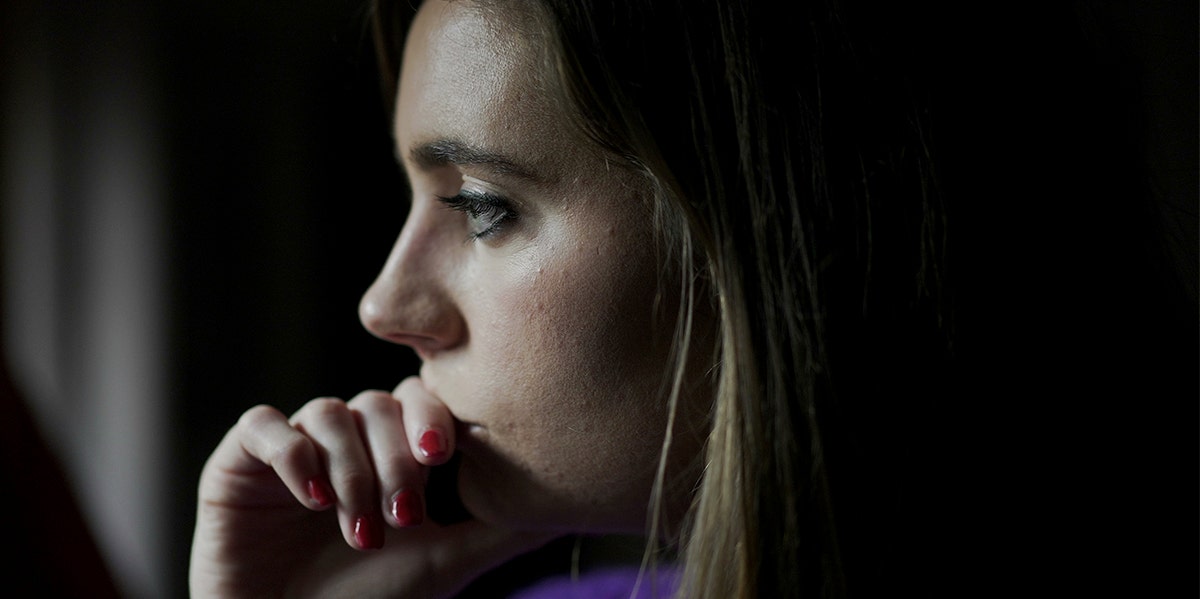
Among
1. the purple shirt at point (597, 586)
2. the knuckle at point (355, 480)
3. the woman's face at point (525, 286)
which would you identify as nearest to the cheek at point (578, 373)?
the woman's face at point (525, 286)

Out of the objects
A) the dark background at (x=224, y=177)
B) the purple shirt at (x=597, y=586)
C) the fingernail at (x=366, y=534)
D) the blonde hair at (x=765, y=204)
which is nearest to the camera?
the blonde hair at (x=765, y=204)

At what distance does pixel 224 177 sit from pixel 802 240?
975mm

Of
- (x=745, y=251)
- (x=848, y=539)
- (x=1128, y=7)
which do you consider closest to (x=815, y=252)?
(x=745, y=251)

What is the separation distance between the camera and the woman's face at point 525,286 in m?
0.68

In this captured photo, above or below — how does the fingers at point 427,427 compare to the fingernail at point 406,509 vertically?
above

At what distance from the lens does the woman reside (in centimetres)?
64

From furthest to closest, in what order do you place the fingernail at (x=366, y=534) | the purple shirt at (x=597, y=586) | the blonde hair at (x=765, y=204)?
1. the purple shirt at (x=597, y=586)
2. the fingernail at (x=366, y=534)
3. the blonde hair at (x=765, y=204)

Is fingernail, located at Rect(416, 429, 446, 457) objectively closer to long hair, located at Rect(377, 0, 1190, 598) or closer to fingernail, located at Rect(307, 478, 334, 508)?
fingernail, located at Rect(307, 478, 334, 508)

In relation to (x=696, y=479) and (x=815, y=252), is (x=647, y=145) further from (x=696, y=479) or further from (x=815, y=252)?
(x=696, y=479)

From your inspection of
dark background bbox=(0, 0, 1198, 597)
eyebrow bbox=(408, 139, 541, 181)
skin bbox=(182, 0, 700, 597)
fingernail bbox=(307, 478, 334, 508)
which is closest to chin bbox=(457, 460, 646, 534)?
skin bbox=(182, 0, 700, 597)

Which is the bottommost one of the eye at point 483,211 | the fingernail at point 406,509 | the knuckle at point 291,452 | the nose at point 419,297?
the fingernail at point 406,509

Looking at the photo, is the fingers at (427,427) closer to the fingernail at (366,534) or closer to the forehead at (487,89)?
the fingernail at (366,534)

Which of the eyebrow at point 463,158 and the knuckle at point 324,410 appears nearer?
the eyebrow at point 463,158

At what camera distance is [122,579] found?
1180 millimetres
